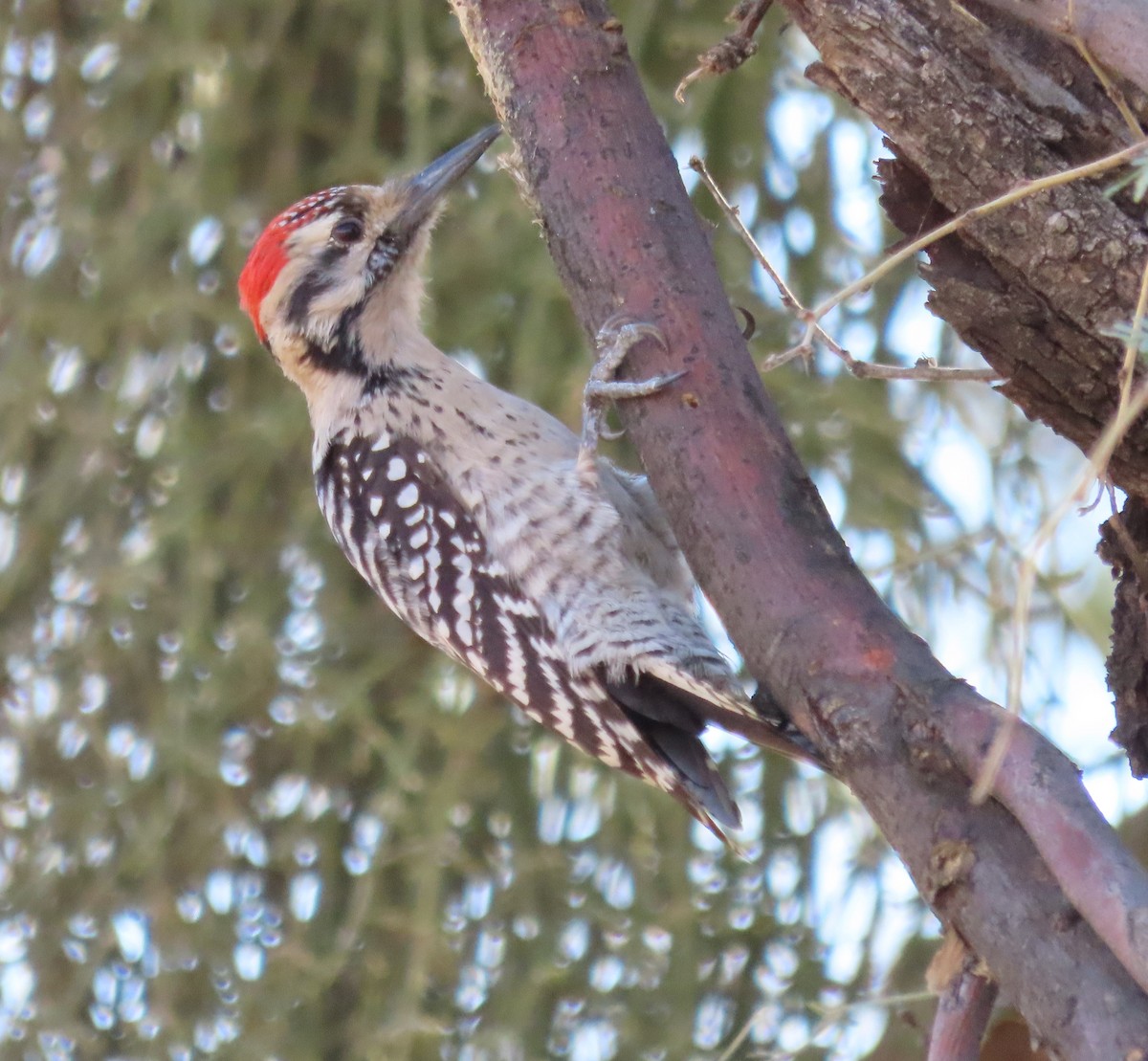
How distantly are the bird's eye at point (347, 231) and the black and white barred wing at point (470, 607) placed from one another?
335mm

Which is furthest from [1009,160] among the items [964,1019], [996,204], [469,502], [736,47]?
[469,502]

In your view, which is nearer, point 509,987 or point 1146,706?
point 1146,706

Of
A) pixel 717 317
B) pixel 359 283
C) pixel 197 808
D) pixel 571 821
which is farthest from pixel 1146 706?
pixel 197 808

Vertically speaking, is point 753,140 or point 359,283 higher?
point 753,140

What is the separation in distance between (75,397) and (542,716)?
1068 mm

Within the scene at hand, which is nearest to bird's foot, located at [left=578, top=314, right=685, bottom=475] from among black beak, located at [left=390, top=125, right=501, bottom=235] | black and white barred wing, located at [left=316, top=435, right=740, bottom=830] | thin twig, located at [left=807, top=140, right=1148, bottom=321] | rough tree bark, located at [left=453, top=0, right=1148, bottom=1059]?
rough tree bark, located at [left=453, top=0, right=1148, bottom=1059]

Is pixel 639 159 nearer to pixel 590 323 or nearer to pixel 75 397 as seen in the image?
pixel 590 323

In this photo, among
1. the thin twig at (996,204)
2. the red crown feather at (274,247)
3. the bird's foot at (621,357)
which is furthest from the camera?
the red crown feather at (274,247)

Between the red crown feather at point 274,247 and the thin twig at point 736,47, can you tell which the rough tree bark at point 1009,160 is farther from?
the red crown feather at point 274,247

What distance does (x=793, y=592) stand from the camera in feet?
4.77

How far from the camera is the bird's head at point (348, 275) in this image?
2424mm

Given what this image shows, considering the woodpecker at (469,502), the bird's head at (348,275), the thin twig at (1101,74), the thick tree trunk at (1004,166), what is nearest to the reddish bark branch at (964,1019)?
the thick tree trunk at (1004,166)

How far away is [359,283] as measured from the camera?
2.54m

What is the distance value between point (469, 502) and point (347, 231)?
0.50 meters
